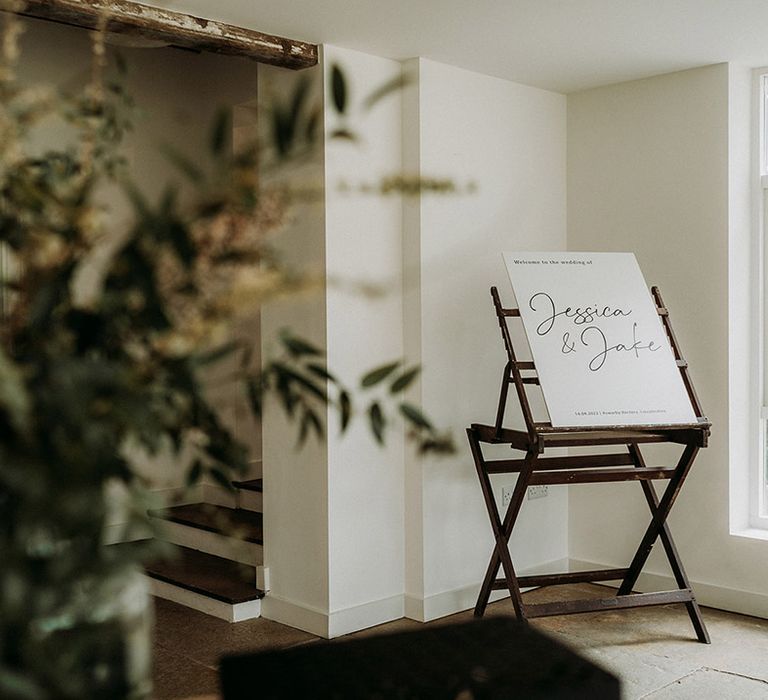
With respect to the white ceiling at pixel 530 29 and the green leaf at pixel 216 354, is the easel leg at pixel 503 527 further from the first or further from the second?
the green leaf at pixel 216 354

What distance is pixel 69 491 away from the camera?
0.61 metres

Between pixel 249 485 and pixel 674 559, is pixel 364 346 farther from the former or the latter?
pixel 674 559

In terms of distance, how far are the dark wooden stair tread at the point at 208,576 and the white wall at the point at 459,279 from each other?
0.75m

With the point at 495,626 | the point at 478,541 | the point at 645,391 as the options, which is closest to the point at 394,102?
the point at 645,391

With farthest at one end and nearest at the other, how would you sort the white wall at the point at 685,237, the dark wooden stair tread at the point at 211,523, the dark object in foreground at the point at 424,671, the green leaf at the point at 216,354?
the dark wooden stair tread at the point at 211,523 → the white wall at the point at 685,237 → the dark object in foreground at the point at 424,671 → the green leaf at the point at 216,354

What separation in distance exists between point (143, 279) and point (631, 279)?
3694mm

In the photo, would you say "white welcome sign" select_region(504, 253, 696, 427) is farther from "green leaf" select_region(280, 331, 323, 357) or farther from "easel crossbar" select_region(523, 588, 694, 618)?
"green leaf" select_region(280, 331, 323, 357)

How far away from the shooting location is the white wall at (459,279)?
4.12 m

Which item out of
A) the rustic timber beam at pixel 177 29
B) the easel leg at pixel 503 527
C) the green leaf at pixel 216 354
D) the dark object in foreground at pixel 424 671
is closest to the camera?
the green leaf at pixel 216 354

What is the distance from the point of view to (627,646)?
12.4 feet

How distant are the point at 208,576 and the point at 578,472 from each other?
183cm

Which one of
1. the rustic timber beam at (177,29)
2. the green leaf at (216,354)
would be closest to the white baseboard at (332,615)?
the rustic timber beam at (177,29)

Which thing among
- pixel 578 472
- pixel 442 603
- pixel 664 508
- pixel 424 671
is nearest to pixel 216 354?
pixel 424 671

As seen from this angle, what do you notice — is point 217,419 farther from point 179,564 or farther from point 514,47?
point 179,564
